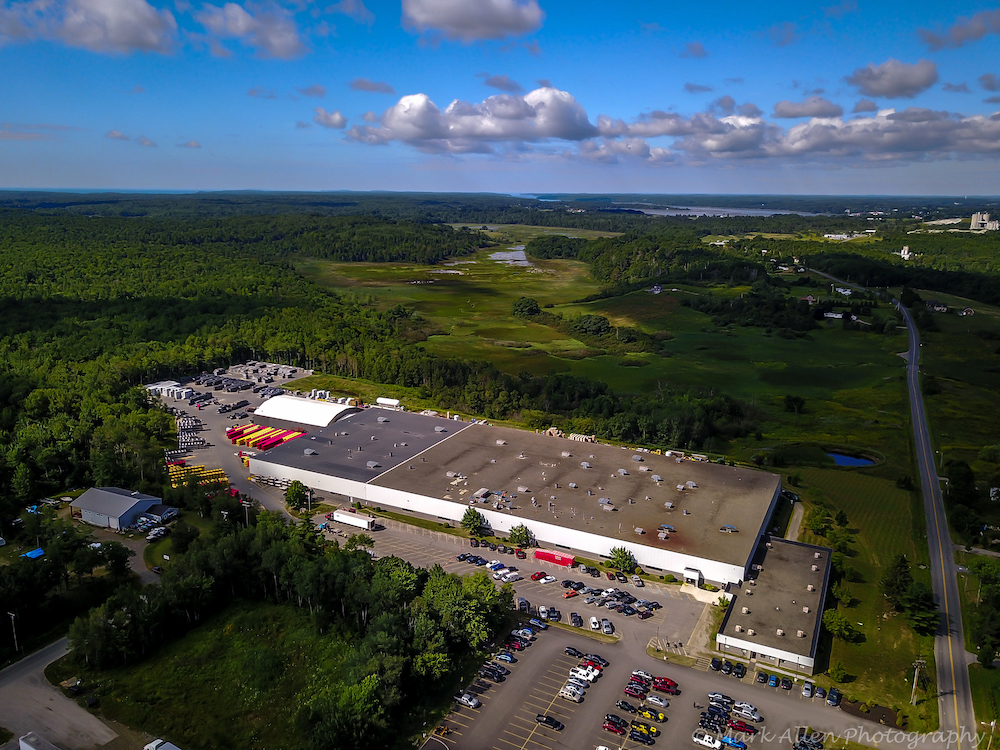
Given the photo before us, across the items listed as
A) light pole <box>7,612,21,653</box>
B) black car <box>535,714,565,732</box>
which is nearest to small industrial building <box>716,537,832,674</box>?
black car <box>535,714,565,732</box>

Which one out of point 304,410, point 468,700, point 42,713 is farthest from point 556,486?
point 42,713

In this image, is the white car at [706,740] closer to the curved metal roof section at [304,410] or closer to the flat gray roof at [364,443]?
the flat gray roof at [364,443]

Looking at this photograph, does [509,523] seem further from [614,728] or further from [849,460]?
[849,460]

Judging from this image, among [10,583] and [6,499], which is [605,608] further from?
[6,499]

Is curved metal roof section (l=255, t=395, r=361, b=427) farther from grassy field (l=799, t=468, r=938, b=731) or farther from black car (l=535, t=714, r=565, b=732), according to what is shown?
grassy field (l=799, t=468, r=938, b=731)

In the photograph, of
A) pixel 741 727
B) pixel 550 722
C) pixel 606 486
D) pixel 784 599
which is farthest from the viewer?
pixel 606 486

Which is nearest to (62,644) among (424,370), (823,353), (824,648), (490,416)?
(824,648)

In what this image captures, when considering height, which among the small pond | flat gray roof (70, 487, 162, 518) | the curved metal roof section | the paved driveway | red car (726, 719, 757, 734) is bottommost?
the small pond
